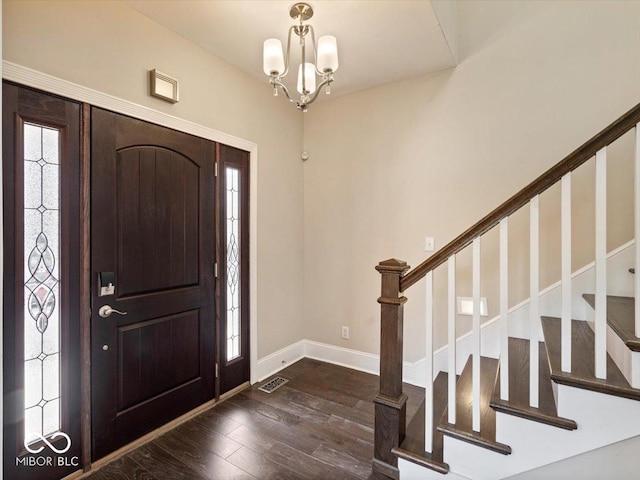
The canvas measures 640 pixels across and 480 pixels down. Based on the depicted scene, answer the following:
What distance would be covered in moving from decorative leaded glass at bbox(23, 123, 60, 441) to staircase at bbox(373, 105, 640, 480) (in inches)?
69.8

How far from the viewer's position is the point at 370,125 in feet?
9.94

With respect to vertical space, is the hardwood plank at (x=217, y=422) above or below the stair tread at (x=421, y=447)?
below

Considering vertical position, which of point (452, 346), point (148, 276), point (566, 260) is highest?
point (566, 260)

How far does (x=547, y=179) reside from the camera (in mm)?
1392

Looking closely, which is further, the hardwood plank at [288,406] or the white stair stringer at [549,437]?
the hardwood plank at [288,406]

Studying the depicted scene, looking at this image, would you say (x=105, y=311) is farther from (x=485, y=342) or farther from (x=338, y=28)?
(x=485, y=342)

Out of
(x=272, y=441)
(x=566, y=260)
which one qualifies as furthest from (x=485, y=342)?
(x=272, y=441)

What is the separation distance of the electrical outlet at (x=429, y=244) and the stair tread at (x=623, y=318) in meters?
1.05

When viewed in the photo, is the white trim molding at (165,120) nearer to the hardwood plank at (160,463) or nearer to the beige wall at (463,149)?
the beige wall at (463,149)

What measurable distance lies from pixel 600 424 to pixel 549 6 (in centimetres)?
270

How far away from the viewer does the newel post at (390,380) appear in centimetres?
173

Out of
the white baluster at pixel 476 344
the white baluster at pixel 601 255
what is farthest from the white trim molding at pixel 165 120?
the white baluster at pixel 601 255

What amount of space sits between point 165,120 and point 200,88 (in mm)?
429

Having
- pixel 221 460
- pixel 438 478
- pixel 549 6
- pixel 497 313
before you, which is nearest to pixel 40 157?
pixel 221 460
